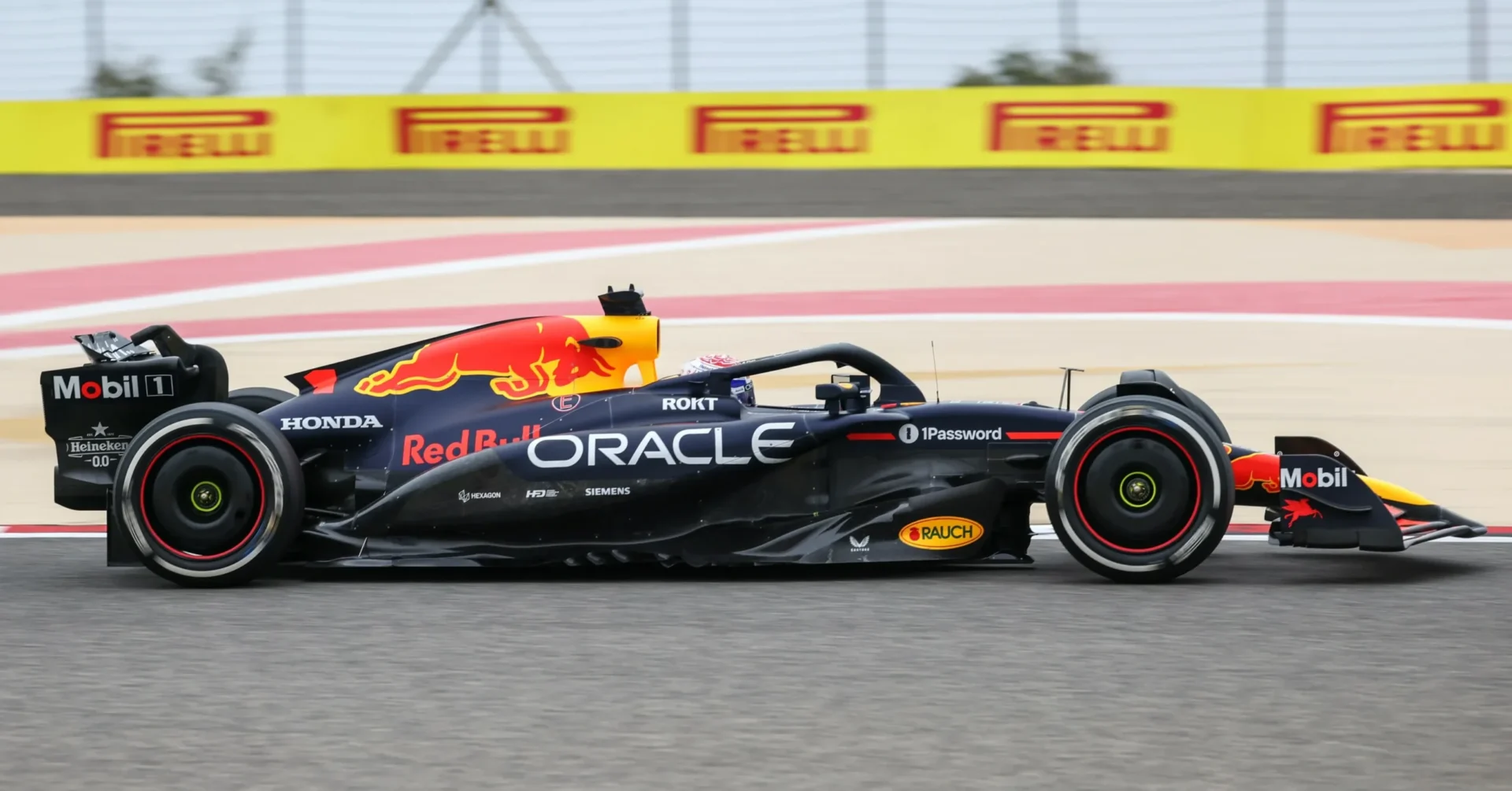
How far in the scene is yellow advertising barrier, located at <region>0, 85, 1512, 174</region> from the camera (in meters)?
14.6

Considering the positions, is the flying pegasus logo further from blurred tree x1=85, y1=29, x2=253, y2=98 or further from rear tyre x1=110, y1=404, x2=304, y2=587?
blurred tree x1=85, y1=29, x2=253, y2=98

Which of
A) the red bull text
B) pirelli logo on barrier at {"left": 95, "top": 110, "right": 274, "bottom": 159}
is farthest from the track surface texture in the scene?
the red bull text

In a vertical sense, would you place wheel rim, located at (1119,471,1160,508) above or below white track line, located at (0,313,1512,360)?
below

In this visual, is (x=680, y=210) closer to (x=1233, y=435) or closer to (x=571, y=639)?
(x=1233, y=435)

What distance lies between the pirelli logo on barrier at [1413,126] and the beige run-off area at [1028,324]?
3.54 feet

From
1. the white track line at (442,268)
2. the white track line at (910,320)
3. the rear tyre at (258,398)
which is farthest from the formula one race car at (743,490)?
the white track line at (442,268)

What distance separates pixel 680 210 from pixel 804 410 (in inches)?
344

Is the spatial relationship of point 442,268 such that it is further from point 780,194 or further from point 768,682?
point 768,682

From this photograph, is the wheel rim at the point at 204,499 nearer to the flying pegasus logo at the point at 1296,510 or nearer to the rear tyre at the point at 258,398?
the rear tyre at the point at 258,398

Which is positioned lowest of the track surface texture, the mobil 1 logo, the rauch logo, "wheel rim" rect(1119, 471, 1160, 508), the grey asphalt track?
the grey asphalt track

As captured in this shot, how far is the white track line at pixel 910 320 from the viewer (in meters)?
11.4

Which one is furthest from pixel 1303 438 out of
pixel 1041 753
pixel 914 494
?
pixel 1041 753

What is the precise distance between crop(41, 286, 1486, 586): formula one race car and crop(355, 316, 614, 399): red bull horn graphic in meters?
0.16

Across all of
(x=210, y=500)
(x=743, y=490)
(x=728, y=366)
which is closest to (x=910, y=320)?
(x=728, y=366)
